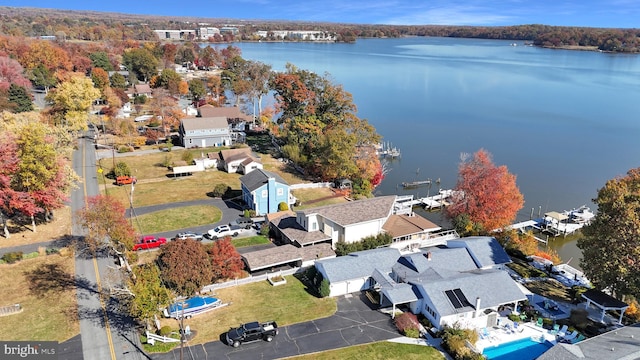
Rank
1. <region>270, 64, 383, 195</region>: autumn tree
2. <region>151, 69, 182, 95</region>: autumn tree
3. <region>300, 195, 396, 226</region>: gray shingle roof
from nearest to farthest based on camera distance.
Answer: <region>300, 195, 396, 226</region>: gray shingle roof → <region>270, 64, 383, 195</region>: autumn tree → <region>151, 69, 182, 95</region>: autumn tree

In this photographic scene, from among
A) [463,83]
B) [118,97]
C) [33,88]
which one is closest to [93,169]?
[118,97]

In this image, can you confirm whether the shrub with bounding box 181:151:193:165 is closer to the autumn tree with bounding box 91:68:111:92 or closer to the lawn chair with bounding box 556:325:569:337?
the autumn tree with bounding box 91:68:111:92

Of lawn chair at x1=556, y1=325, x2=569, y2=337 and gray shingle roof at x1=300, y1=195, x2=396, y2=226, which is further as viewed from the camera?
gray shingle roof at x1=300, y1=195, x2=396, y2=226

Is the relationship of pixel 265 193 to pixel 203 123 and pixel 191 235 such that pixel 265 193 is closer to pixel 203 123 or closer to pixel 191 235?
pixel 191 235

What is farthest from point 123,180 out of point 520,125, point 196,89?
point 520,125

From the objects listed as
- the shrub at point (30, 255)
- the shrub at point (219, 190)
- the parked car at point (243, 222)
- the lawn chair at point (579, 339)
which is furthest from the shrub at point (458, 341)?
the shrub at point (30, 255)

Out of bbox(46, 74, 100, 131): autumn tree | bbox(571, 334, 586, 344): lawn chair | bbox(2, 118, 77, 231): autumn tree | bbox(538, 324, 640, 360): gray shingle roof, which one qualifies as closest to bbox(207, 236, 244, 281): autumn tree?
bbox(2, 118, 77, 231): autumn tree
